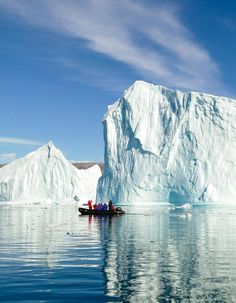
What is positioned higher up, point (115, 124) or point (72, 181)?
point (115, 124)

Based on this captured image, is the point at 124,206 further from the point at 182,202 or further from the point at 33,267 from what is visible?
the point at 33,267

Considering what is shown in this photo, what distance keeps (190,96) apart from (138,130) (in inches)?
288

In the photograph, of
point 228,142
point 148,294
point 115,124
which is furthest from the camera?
point 115,124

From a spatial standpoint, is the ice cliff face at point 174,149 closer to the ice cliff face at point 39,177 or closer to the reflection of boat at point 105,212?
the reflection of boat at point 105,212

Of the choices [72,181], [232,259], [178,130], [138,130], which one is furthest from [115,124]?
[232,259]

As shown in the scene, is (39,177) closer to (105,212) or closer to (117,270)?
(105,212)

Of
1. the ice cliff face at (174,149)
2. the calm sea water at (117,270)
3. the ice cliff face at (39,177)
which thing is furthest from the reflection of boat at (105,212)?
the ice cliff face at (39,177)

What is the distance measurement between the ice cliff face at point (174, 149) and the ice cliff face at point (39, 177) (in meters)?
18.5

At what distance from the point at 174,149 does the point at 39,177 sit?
26.7 metres

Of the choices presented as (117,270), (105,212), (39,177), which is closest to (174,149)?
(105,212)

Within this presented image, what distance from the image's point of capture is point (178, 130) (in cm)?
5734

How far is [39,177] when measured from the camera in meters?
75.6

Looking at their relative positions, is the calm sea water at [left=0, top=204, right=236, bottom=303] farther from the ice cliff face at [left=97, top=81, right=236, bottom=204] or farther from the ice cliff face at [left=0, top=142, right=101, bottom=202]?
the ice cliff face at [left=0, top=142, right=101, bottom=202]

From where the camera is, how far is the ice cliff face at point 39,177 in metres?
75.2
